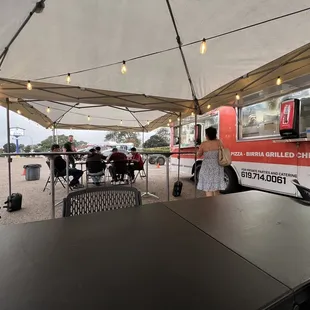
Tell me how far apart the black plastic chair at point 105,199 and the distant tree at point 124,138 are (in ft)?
85.5

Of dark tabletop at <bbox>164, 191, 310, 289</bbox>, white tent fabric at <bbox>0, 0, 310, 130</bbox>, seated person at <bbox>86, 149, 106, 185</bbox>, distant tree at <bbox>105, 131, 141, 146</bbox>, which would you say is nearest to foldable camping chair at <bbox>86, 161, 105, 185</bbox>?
seated person at <bbox>86, 149, 106, 185</bbox>

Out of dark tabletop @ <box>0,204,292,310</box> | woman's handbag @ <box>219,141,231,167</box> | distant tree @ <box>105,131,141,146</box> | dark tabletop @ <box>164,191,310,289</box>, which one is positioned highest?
distant tree @ <box>105,131,141,146</box>

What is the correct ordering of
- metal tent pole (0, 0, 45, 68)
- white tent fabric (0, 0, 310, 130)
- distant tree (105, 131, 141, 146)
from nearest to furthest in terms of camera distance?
metal tent pole (0, 0, 45, 68) < white tent fabric (0, 0, 310, 130) < distant tree (105, 131, 141, 146)

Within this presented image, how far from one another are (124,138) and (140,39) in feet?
97.3

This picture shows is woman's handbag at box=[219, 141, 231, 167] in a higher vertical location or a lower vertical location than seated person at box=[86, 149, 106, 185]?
higher

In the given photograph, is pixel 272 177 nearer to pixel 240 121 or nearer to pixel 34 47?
pixel 240 121

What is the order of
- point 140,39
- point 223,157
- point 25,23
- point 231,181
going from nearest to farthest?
1. point 25,23
2. point 140,39
3. point 223,157
4. point 231,181

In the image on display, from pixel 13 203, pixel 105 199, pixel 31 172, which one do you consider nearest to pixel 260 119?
pixel 105 199

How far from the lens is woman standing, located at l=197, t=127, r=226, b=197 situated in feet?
11.0

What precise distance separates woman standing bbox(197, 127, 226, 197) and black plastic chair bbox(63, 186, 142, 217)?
227 centimetres

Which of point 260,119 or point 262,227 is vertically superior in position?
point 260,119

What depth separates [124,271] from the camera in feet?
1.89

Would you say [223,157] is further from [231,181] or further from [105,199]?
[105,199]

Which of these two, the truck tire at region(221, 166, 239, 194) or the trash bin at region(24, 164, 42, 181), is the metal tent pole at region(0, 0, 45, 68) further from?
the trash bin at region(24, 164, 42, 181)
